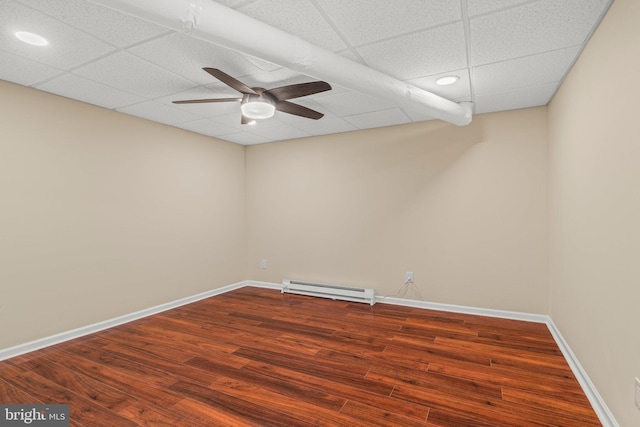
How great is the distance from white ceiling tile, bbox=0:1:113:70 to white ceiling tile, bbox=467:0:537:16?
88.0 inches

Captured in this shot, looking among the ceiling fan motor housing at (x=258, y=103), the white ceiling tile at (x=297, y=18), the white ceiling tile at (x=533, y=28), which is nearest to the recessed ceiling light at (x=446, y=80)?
the white ceiling tile at (x=533, y=28)

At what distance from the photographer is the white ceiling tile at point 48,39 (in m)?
1.73

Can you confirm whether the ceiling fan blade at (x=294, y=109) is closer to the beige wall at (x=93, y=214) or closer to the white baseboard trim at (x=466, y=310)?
the beige wall at (x=93, y=214)

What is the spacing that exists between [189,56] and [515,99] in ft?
9.65

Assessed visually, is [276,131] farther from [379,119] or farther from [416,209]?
[416,209]

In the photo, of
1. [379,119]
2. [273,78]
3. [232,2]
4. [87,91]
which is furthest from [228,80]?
[379,119]

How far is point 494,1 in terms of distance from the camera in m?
1.63

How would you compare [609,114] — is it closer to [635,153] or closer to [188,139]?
[635,153]

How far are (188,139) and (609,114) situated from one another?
164 inches

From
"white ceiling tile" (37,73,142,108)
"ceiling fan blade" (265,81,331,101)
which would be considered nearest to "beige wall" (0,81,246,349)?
"white ceiling tile" (37,73,142,108)

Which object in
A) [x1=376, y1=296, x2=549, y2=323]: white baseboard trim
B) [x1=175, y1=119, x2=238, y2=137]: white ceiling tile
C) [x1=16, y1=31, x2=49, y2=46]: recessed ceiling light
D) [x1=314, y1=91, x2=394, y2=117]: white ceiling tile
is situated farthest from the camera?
[x1=175, y1=119, x2=238, y2=137]: white ceiling tile

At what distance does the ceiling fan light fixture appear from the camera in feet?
8.28

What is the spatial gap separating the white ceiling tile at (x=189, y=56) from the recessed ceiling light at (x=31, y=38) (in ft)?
1.60

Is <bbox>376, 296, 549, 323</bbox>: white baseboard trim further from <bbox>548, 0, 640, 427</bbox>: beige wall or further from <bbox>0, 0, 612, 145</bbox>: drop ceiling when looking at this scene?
<bbox>0, 0, 612, 145</bbox>: drop ceiling
